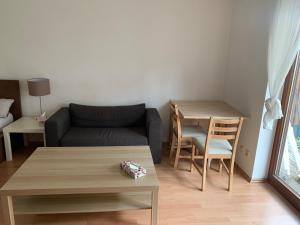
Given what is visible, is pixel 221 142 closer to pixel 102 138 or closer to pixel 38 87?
pixel 102 138

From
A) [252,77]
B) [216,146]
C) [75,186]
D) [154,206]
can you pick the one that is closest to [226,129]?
[216,146]

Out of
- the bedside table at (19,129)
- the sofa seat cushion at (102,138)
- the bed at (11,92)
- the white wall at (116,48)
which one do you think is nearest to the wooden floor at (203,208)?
the bedside table at (19,129)

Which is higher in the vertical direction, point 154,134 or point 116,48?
point 116,48

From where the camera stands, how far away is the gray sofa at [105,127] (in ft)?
9.95

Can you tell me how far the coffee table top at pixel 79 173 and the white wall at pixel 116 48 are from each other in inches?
52.5

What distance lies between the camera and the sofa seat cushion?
3037 millimetres

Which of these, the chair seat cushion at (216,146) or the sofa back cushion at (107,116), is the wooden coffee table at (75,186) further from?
the sofa back cushion at (107,116)

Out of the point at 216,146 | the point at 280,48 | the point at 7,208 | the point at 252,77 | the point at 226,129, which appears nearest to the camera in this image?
the point at 7,208

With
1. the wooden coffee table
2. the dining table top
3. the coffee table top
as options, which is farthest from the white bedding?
the dining table top

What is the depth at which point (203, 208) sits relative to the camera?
2449mm

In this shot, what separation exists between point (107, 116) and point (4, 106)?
142cm

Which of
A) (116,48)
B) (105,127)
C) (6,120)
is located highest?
(116,48)

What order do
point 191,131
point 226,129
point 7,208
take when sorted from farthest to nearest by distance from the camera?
point 191,131, point 226,129, point 7,208

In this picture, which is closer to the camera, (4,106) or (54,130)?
(54,130)
